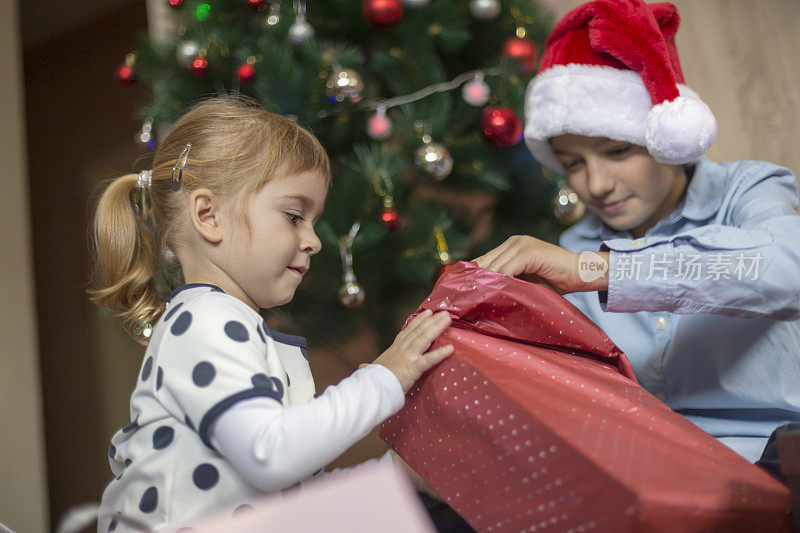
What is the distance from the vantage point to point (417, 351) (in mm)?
670

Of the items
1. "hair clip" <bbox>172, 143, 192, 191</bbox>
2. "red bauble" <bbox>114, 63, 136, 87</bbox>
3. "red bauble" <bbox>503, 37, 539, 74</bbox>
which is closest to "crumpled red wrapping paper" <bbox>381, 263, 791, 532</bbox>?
"hair clip" <bbox>172, 143, 192, 191</bbox>

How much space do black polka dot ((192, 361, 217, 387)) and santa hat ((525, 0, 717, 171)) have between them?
2.00ft

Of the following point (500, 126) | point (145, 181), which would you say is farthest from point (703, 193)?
point (145, 181)

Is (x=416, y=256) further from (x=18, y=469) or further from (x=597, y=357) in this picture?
(x=18, y=469)

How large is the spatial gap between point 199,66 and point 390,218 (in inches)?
18.2

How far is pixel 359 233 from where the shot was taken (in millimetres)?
1269

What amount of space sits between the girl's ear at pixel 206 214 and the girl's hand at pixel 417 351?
26 centimetres

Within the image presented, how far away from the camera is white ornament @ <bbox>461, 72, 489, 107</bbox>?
129 cm

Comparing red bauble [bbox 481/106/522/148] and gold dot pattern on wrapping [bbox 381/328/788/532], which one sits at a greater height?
red bauble [bbox 481/106/522/148]

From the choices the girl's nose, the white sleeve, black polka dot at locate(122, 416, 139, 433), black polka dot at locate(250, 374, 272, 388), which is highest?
the girl's nose

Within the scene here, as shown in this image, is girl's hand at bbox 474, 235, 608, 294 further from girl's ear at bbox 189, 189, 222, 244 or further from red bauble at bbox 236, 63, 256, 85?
red bauble at bbox 236, 63, 256, 85

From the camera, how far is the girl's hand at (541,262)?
2.61 ft

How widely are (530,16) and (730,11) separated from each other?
0.47 meters

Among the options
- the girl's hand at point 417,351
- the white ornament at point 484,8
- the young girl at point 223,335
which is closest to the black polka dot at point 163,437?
the young girl at point 223,335
